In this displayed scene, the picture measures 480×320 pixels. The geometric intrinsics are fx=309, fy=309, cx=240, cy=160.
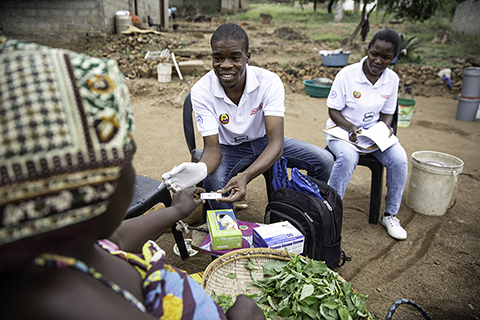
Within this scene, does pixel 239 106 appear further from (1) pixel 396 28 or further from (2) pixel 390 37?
(1) pixel 396 28

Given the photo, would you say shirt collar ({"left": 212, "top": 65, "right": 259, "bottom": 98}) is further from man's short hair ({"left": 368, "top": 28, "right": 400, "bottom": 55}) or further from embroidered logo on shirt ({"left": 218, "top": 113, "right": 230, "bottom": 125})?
man's short hair ({"left": 368, "top": 28, "right": 400, "bottom": 55})

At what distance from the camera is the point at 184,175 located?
2055mm

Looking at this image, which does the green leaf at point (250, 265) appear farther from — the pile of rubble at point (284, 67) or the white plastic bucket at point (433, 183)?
the pile of rubble at point (284, 67)

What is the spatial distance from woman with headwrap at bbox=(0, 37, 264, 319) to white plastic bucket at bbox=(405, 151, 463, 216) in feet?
9.65

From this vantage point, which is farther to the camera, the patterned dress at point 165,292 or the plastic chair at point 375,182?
the plastic chair at point 375,182

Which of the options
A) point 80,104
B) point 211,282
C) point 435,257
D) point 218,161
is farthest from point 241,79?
point 435,257

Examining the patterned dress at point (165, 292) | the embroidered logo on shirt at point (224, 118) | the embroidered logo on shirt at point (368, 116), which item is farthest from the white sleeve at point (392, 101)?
the patterned dress at point (165, 292)

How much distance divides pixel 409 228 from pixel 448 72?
8.23 meters

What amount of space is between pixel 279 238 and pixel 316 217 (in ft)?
1.07

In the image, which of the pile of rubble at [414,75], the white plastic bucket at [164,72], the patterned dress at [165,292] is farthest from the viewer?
the pile of rubble at [414,75]

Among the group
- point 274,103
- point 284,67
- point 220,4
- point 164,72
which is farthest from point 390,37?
point 220,4

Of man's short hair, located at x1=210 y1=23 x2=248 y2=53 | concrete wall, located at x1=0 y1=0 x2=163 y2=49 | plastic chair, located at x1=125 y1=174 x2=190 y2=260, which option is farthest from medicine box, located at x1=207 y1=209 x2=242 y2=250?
concrete wall, located at x1=0 y1=0 x2=163 y2=49

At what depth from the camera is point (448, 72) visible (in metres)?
8.96

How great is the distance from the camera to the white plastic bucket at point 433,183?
9.30ft
